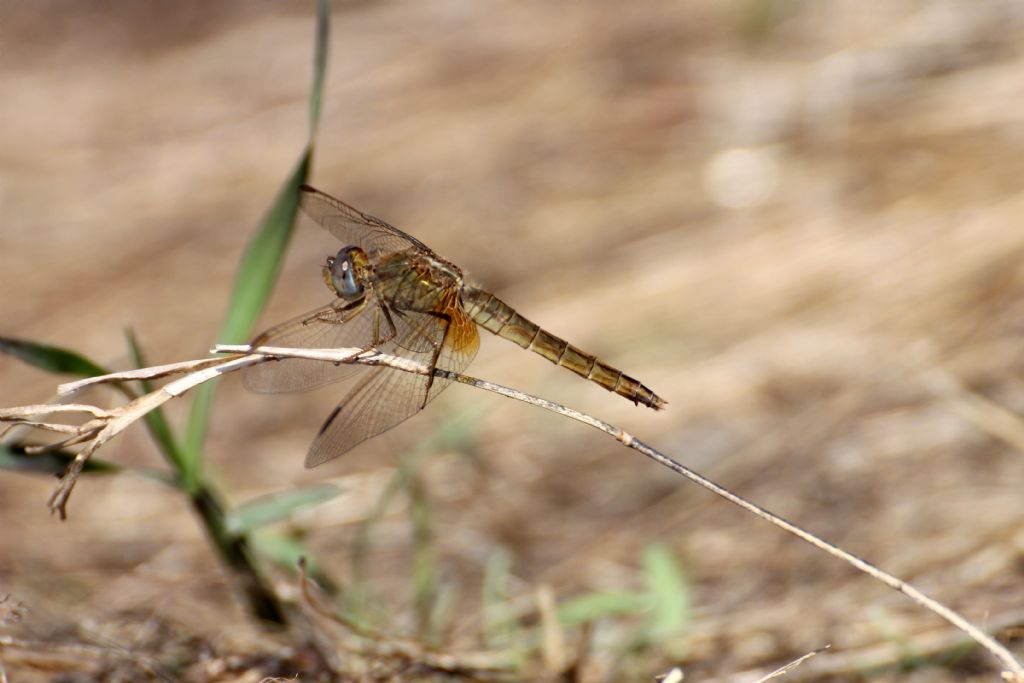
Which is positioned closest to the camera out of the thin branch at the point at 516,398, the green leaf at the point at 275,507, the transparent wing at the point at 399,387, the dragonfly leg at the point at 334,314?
the thin branch at the point at 516,398

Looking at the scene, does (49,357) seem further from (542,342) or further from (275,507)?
(542,342)

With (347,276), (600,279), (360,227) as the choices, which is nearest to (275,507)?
(347,276)

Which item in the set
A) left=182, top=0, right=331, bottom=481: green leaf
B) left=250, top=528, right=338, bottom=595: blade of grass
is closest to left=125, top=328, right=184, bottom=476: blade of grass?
left=182, top=0, right=331, bottom=481: green leaf

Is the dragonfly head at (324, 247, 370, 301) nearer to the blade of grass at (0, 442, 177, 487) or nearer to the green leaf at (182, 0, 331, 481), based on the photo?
the green leaf at (182, 0, 331, 481)

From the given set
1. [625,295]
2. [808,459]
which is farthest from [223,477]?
[808,459]

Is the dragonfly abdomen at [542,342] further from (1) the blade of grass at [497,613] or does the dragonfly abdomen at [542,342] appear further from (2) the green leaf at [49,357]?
(2) the green leaf at [49,357]

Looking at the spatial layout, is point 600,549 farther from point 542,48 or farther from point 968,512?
point 542,48

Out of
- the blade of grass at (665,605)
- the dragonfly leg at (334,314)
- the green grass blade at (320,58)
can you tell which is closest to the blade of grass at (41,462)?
the dragonfly leg at (334,314)
